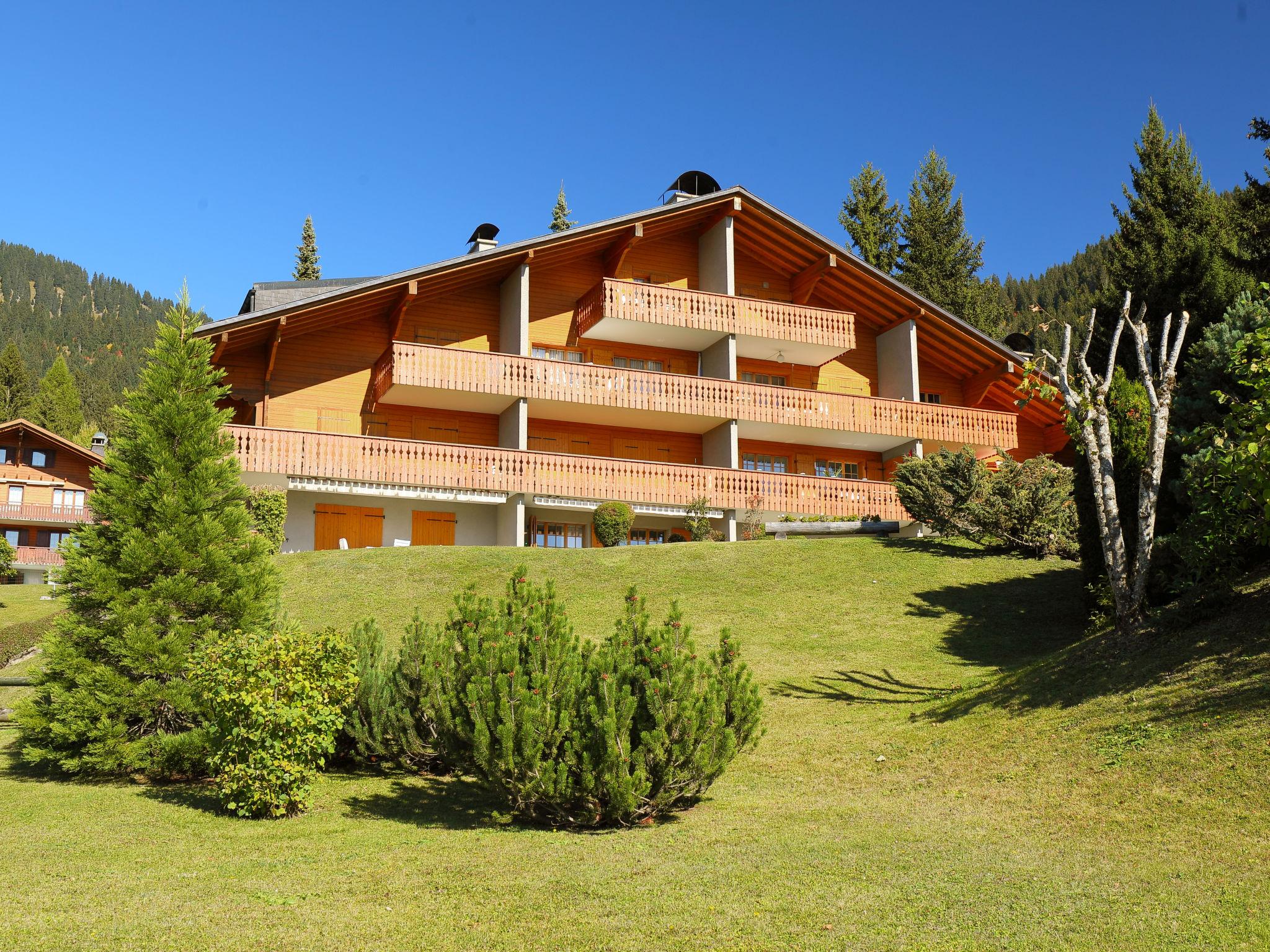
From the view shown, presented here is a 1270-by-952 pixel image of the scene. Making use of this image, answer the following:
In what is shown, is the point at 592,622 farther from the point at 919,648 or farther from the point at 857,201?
the point at 857,201

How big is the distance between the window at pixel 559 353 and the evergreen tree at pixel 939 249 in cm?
2508

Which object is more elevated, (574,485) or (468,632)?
(574,485)

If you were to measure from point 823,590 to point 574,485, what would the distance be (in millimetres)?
10066

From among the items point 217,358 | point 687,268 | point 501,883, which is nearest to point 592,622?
point 501,883

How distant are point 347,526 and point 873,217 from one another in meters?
35.7

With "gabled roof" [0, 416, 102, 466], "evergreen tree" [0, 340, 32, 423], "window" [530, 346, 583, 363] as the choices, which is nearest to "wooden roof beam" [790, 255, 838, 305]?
A: "window" [530, 346, 583, 363]

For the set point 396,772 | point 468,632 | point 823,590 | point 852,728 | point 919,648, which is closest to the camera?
point 468,632

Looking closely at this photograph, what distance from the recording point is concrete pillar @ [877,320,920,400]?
34.2 m

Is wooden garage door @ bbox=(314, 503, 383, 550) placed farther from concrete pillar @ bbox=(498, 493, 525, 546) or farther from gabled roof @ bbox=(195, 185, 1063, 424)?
gabled roof @ bbox=(195, 185, 1063, 424)

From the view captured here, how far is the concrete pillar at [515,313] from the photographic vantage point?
98.6 ft

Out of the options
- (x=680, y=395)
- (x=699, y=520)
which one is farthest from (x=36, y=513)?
(x=699, y=520)

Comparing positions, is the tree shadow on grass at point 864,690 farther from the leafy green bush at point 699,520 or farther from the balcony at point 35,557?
the balcony at point 35,557

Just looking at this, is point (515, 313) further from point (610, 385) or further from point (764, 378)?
point (764, 378)

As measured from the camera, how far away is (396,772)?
12.5 meters
